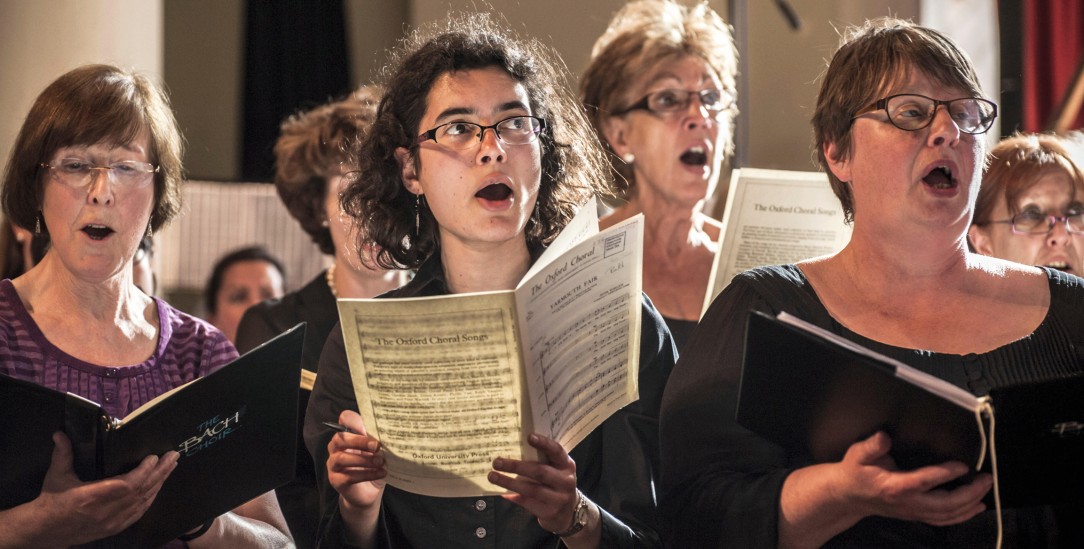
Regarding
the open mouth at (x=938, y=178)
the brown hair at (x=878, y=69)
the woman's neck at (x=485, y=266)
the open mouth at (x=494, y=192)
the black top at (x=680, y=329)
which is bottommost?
the black top at (x=680, y=329)

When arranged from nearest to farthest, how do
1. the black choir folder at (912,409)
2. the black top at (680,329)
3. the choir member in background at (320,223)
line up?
the black choir folder at (912,409) → the black top at (680,329) → the choir member in background at (320,223)

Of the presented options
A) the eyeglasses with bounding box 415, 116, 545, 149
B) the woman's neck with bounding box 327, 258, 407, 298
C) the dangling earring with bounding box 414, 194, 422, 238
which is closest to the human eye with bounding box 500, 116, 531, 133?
the eyeglasses with bounding box 415, 116, 545, 149

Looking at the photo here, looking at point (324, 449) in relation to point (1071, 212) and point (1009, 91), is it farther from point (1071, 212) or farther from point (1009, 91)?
point (1009, 91)

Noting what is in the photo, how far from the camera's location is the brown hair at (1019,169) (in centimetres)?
283

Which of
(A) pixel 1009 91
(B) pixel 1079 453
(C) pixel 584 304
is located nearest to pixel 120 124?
(C) pixel 584 304

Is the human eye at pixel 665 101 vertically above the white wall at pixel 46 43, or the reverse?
the white wall at pixel 46 43

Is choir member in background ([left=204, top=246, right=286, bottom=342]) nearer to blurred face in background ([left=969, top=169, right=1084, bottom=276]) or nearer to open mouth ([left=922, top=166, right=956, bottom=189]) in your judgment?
blurred face in background ([left=969, top=169, right=1084, bottom=276])

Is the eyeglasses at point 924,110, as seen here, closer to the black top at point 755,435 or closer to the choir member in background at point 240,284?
the black top at point 755,435

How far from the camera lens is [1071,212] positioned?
281 cm

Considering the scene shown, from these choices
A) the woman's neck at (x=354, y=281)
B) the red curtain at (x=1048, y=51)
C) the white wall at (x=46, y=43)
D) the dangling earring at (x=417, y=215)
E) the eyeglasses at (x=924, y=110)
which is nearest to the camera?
the eyeglasses at (x=924, y=110)

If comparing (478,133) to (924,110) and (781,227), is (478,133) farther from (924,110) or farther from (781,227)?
(781,227)

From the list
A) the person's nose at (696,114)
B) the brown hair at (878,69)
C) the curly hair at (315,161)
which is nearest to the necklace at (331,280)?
the curly hair at (315,161)

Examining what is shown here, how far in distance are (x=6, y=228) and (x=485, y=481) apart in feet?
7.55

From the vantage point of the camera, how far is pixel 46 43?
12.6ft
